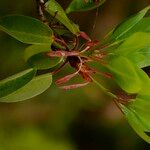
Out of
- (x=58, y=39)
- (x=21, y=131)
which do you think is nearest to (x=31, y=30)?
(x=58, y=39)

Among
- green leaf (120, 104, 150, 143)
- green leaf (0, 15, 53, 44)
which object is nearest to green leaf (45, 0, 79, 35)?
green leaf (0, 15, 53, 44)

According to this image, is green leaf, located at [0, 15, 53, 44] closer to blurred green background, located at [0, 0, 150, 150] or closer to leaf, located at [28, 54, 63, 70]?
leaf, located at [28, 54, 63, 70]

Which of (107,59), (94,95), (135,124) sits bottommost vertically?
(94,95)

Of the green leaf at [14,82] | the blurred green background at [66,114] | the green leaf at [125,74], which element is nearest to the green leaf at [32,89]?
the green leaf at [14,82]

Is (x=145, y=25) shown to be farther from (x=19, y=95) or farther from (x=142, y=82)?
(x=19, y=95)

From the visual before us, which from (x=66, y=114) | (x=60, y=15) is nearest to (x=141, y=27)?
(x=60, y=15)

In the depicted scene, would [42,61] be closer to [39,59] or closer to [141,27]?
[39,59]
